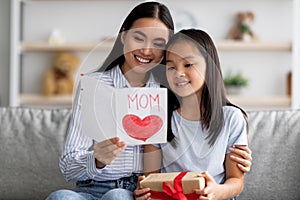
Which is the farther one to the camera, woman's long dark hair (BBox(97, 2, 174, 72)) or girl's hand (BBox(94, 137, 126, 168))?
woman's long dark hair (BBox(97, 2, 174, 72))

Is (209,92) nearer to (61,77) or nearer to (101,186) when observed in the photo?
(101,186)

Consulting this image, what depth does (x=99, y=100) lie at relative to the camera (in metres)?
1.55

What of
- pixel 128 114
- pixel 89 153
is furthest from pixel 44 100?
pixel 128 114

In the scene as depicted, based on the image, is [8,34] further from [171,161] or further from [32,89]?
[171,161]

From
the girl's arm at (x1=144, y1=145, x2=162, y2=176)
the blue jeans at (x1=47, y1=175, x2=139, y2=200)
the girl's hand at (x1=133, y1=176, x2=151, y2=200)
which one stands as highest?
the girl's arm at (x1=144, y1=145, x2=162, y2=176)

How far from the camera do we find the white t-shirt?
5.24ft

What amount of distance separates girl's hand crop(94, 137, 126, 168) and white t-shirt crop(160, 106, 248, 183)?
199 millimetres

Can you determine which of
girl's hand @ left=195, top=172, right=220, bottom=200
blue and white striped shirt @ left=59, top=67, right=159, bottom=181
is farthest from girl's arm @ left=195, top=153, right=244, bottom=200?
blue and white striped shirt @ left=59, top=67, right=159, bottom=181

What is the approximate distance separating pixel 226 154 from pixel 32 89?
315cm

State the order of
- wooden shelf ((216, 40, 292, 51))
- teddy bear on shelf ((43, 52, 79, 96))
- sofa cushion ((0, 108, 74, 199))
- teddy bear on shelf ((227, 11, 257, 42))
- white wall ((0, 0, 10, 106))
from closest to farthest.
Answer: sofa cushion ((0, 108, 74, 199)) → wooden shelf ((216, 40, 292, 51)) → teddy bear on shelf ((227, 11, 257, 42)) → teddy bear on shelf ((43, 52, 79, 96)) → white wall ((0, 0, 10, 106))

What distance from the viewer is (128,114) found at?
150 cm

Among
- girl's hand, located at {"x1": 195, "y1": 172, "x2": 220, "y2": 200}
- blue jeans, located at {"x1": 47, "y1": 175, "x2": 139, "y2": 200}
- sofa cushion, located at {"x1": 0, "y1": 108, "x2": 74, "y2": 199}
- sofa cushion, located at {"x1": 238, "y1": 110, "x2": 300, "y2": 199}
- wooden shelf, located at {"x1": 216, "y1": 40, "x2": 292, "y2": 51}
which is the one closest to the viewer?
girl's hand, located at {"x1": 195, "y1": 172, "x2": 220, "y2": 200}

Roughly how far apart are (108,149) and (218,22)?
3.06 metres

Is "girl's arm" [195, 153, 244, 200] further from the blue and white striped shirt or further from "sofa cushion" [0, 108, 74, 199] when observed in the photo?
"sofa cushion" [0, 108, 74, 199]
